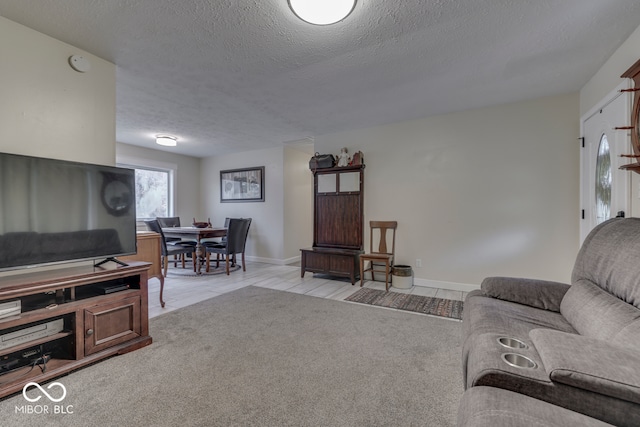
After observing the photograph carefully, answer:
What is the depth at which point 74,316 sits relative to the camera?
6.28ft

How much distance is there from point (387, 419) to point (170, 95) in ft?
11.9

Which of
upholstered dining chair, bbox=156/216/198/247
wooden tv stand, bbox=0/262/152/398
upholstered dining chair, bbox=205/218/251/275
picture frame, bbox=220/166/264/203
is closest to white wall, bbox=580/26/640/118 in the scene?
wooden tv stand, bbox=0/262/152/398

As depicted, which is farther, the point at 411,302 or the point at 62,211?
the point at 411,302

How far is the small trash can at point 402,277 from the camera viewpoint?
3900mm

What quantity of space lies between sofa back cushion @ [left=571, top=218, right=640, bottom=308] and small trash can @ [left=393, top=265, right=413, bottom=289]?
2.14 m

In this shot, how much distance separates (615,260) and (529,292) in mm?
540

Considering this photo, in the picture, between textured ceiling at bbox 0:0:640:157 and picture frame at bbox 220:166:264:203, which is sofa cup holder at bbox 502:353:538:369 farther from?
picture frame at bbox 220:166:264:203

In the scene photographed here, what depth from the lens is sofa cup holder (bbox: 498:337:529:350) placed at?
1.26m

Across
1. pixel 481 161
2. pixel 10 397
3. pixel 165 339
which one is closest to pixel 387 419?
pixel 165 339

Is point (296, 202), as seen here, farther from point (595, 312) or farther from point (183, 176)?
point (595, 312)

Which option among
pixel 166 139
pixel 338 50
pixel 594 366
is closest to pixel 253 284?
pixel 166 139

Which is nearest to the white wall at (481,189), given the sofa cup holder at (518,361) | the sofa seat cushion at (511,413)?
the sofa cup holder at (518,361)
